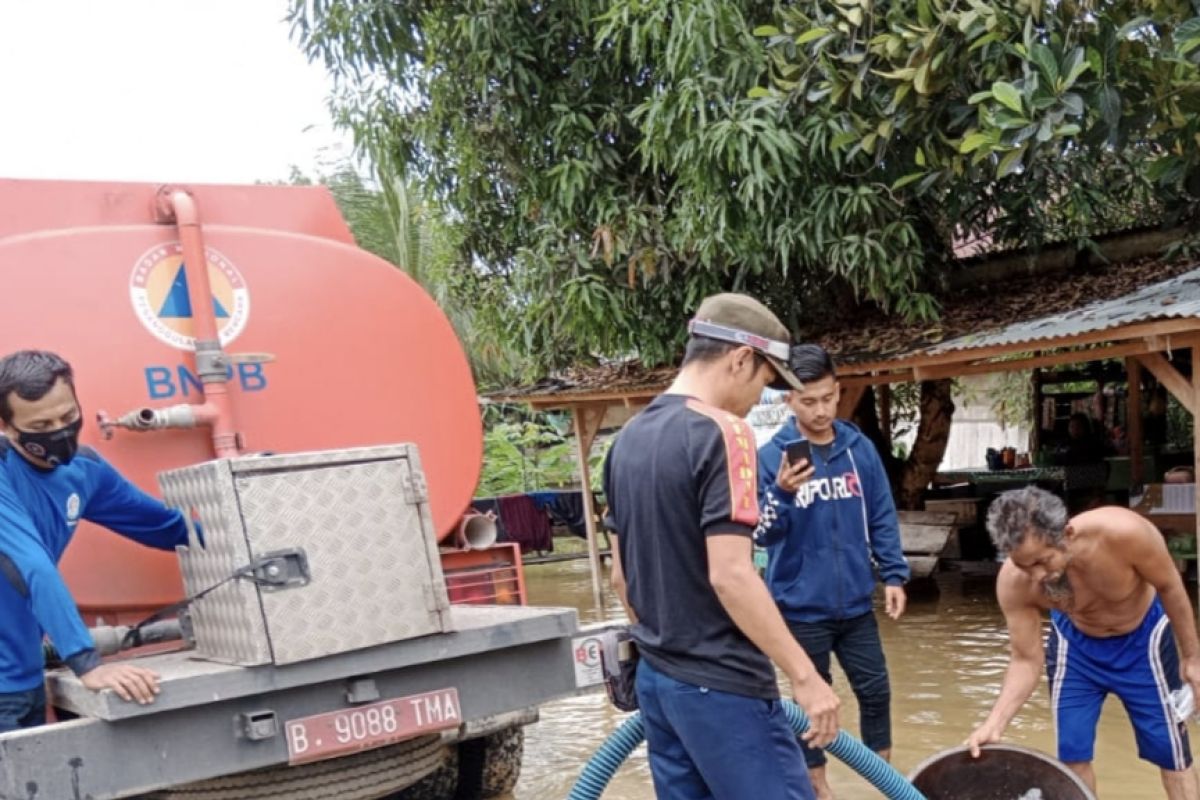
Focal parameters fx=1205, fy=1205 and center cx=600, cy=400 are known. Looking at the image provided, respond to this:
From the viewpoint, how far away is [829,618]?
13.6ft

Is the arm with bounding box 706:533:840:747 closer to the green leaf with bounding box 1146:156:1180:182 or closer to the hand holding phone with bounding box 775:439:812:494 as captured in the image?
the hand holding phone with bounding box 775:439:812:494

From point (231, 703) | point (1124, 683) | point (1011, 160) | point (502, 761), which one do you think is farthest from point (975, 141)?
point (231, 703)

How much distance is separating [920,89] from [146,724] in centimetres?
514

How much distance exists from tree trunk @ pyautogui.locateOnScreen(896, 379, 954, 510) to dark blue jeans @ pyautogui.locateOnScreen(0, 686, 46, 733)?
992cm

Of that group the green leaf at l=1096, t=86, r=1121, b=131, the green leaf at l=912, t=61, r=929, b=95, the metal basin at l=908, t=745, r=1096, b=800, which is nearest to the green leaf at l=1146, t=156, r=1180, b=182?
the green leaf at l=1096, t=86, r=1121, b=131

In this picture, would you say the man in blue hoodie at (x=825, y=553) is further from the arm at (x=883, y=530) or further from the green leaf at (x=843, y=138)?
the green leaf at (x=843, y=138)

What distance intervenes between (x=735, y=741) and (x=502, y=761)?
2.73m

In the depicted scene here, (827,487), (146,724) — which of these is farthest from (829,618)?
(146,724)

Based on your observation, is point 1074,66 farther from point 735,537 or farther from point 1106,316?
point 735,537

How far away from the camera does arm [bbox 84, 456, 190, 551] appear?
3.33 meters

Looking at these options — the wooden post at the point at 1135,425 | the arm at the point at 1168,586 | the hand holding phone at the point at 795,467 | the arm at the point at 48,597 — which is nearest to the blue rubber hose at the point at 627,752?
the hand holding phone at the point at 795,467

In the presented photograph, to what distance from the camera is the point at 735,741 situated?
8.48 ft

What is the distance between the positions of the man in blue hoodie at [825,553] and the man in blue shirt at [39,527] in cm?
216

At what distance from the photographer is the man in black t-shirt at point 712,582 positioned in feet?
8.27
